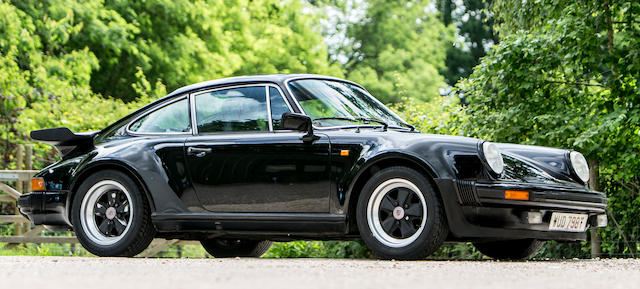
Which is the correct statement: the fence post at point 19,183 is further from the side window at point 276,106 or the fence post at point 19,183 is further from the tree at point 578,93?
the side window at point 276,106

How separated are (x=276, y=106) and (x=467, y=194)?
1794 millimetres

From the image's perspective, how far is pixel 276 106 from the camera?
7.37 metres

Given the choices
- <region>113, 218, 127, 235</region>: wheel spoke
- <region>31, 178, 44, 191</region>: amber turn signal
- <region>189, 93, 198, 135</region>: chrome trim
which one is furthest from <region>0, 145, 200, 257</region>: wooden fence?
<region>189, 93, 198, 135</region>: chrome trim

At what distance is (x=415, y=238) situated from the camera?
6422 millimetres

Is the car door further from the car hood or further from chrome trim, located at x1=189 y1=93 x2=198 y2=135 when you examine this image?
the car hood

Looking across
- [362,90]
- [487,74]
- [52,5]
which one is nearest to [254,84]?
[362,90]

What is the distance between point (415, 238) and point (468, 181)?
528mm

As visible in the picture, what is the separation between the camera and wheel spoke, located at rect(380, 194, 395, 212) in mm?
6559

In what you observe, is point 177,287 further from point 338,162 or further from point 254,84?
point 254,84

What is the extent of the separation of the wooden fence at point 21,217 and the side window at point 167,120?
408 cm

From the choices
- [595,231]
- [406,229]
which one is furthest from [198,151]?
[595,231]

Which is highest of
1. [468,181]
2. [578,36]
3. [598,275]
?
[578,36]

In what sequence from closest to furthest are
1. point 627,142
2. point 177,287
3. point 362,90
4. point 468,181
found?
point 177,287 < point 468,181 < point 362,90 < point 627,142

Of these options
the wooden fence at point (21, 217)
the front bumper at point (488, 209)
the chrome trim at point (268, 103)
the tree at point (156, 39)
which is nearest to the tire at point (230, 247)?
the chrome trim at point (268, 103)
